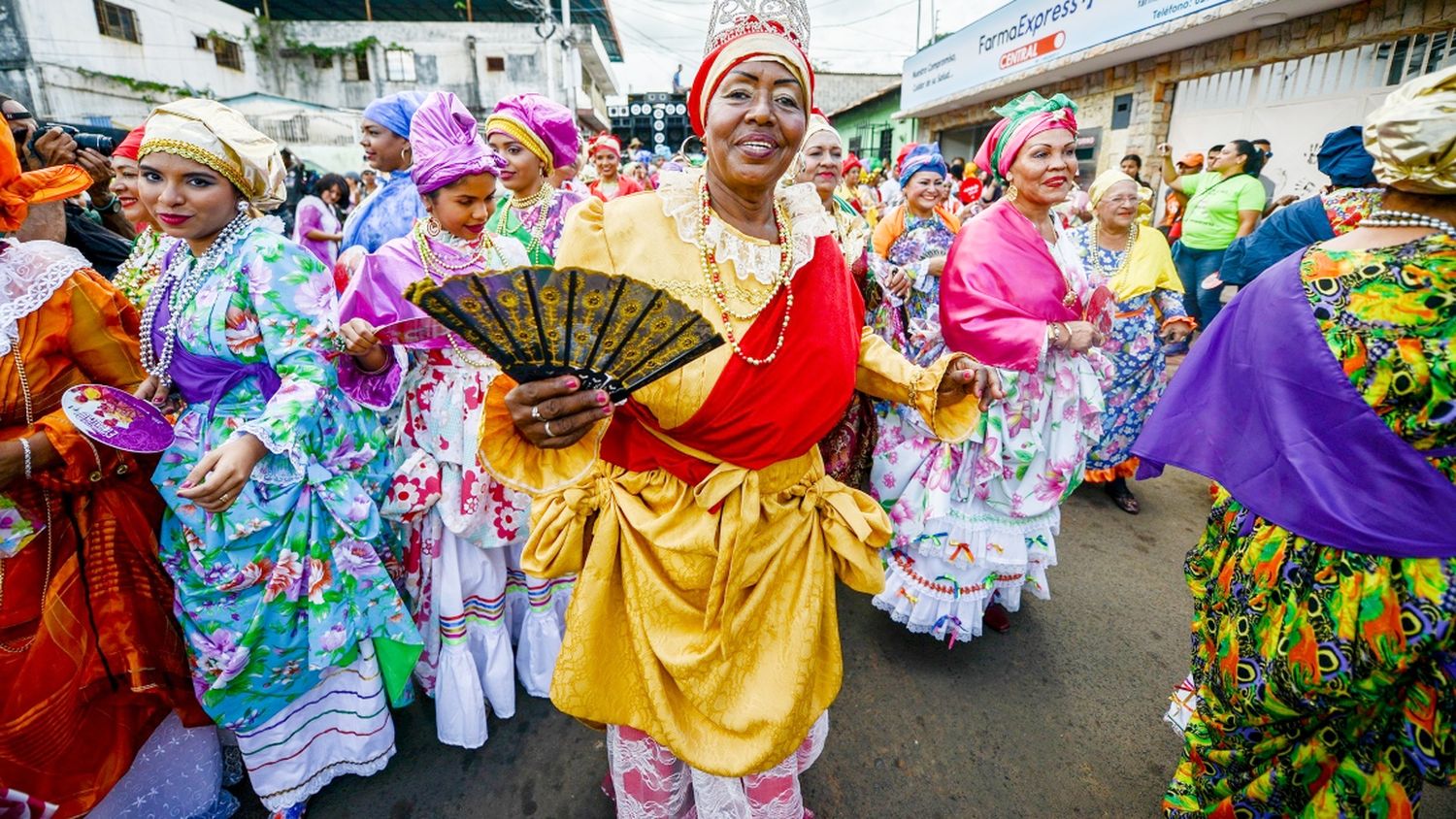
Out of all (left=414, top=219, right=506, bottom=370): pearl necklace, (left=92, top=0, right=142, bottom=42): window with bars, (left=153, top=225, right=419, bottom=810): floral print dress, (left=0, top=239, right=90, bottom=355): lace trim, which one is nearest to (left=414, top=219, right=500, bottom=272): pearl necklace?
(left=414, top=219, right=506, bottom=370): pearl necklace

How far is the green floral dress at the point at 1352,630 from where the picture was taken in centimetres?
147

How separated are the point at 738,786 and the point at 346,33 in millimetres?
32773

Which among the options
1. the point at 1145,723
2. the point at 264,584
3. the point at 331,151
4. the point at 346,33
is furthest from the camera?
the point at 346,33

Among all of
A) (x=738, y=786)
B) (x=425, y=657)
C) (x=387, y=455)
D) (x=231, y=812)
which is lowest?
(x=231, y=812)

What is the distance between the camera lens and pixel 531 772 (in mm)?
2486

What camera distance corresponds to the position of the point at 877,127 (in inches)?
955

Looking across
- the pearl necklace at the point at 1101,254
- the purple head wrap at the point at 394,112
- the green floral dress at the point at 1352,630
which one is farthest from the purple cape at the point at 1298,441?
the purple head wrap at the point at 394,112

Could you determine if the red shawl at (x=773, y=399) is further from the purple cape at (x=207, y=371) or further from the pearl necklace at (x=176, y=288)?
the pearl necklace at (x=176, y=288)

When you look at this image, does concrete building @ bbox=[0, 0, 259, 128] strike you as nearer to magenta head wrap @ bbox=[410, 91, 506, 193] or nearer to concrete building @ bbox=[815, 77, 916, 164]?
concrete building @ bbox=[815, 77, 916, 164]

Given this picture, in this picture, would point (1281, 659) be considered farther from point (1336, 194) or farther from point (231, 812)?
point (231, 812)

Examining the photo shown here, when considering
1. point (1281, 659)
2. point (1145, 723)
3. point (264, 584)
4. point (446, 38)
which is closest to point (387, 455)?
point (264, 584)

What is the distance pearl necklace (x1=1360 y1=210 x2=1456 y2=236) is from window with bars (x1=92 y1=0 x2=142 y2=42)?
2795 cm

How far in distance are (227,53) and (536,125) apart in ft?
94.7

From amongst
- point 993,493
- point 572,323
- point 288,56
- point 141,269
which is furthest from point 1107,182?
point 288,56
